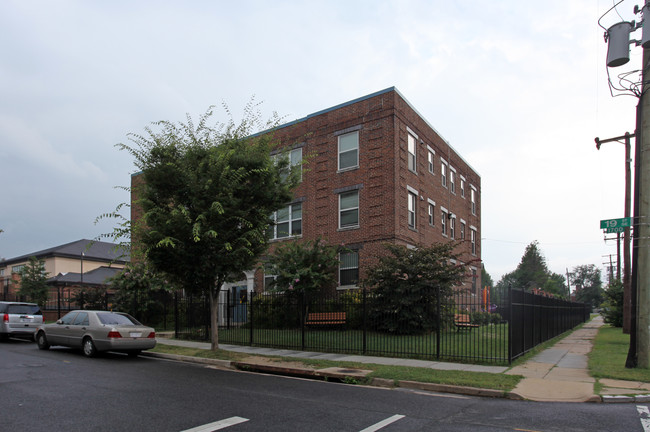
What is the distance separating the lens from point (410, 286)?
16719mm

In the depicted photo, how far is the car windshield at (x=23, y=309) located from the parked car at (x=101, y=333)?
458 centimetres

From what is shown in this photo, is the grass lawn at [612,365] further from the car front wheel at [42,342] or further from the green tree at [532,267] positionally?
the green tree at [532,267]

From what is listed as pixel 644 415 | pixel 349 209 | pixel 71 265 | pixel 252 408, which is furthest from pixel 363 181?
pixel 71 265

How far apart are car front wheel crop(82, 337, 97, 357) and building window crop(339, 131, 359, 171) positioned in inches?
517

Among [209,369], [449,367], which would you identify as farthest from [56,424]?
[449,367]

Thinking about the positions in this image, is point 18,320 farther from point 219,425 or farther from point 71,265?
point 71,265

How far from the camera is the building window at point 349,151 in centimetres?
2320

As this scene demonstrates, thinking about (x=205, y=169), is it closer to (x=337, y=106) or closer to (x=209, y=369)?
(x=209, y=369)

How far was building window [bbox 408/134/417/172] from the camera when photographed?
23766 millimetres

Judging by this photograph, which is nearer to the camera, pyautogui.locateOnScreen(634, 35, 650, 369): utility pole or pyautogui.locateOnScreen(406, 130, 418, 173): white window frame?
pyautogui.locateOnScreen(634, 35, 650, 369): utility pole

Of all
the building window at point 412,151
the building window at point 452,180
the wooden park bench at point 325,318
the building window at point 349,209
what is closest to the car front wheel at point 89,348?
the wooden park bench at point 325,318

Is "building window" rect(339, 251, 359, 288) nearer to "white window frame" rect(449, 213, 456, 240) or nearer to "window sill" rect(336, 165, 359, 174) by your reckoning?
"window sill" rect(336, 165, 359, 174)

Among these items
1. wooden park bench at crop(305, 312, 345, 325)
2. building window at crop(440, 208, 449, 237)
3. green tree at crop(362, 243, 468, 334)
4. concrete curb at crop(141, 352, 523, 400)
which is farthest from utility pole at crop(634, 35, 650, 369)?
building window at crop(440, 208, 449, 237)

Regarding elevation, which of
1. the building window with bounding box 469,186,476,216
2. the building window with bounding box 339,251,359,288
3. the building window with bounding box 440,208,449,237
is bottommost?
the building window with bounding box 339,251,359,288
